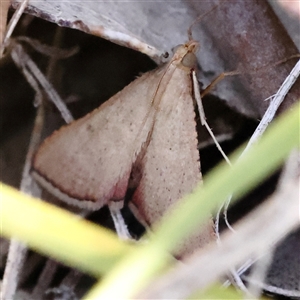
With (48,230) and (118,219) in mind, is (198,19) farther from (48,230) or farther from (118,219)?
(48,230)

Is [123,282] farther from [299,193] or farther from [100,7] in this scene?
[100,7]

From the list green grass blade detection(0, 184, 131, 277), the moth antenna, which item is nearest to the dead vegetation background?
the moth antenna

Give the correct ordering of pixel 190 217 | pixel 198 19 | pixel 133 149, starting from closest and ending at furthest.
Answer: pixel 190 217 < pixel 198 19 < pixel 133 149

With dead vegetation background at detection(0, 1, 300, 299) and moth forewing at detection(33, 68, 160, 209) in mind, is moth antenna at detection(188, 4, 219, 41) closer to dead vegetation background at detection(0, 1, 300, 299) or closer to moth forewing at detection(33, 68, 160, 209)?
dead vegetation background at detection(0, 1, 300, 299)

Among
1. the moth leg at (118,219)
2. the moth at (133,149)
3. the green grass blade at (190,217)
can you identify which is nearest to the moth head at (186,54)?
the moth at (133,149)

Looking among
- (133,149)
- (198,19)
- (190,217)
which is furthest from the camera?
(133,149)

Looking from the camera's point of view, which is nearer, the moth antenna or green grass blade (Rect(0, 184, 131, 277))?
green grass blade (Rect(0, 184, 131, 277))

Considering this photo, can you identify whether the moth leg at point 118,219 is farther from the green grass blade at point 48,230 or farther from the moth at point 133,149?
the green grass blade at point 48,230

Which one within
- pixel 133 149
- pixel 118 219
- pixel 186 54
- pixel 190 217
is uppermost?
pixel 186 54

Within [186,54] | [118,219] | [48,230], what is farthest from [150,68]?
[48,230]
